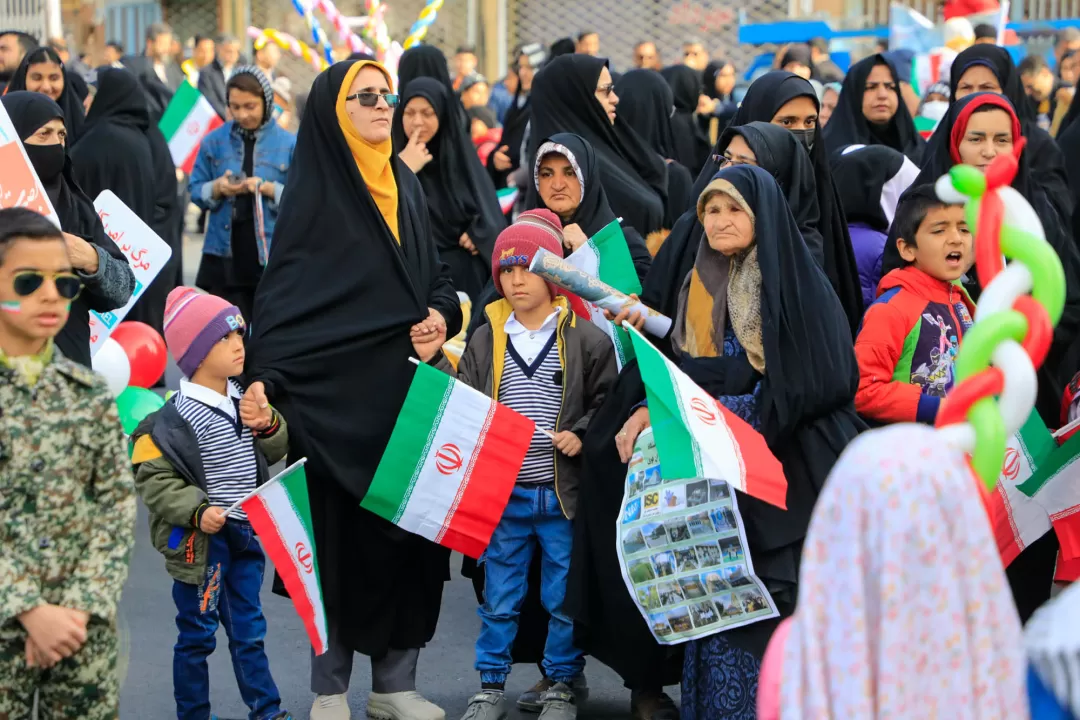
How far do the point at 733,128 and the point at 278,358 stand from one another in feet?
5.10

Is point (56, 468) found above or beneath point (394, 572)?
above

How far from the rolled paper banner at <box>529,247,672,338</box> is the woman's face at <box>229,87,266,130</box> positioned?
12.5ft

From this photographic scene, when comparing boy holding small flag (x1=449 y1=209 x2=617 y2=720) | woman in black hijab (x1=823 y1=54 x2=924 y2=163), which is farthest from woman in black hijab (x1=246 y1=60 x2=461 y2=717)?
woman in black hijab (x1=823 y1=54 x2=924 y2=163)

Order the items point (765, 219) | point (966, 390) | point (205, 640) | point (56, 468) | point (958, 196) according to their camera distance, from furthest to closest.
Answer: point (205, 640) → point (765, 219) → point (56, 468) → point (958, 196) → point (966, 390)

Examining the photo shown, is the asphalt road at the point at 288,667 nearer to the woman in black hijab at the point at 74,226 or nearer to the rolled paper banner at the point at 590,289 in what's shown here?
the woman in black hijab at the point at 74,226

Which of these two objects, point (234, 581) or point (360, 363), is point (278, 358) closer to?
point (360, 363)

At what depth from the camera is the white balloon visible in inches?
257

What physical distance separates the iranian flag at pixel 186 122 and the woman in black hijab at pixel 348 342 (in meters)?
5.22

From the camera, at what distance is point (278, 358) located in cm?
459

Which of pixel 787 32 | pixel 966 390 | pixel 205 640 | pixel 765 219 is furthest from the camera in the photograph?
pixel 787 32

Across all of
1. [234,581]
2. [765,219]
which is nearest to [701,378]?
[765,219]

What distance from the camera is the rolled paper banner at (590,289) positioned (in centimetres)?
425

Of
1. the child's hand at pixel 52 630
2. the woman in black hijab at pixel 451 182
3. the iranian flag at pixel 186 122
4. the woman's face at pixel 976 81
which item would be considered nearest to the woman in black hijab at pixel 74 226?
the child's hand at pixel 52 630

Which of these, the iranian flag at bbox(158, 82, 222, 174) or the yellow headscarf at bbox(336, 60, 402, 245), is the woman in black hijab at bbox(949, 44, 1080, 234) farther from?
the iranian flag at bbox(158, 82, 222, 174)
